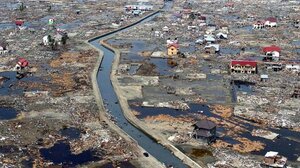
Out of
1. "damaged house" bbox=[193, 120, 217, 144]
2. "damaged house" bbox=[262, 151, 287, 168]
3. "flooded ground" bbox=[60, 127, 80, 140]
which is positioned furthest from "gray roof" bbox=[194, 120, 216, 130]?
"flooded ground" bbox=[60, 127, 80, 140]

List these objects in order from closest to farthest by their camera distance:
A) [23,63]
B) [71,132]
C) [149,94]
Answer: [71,132] → [149,94] → [23,63]

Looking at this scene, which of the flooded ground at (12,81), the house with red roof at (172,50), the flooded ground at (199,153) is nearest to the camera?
the flooded ground at (199,153)

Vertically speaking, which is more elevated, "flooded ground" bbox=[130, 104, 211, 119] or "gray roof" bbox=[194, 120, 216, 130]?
"gray roof" bbox=[194, 120, 216, 130]

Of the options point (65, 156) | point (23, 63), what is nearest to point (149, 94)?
point (65, 156)

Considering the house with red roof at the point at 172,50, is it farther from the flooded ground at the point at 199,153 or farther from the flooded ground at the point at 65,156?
the flooded ground at the point at 65,156

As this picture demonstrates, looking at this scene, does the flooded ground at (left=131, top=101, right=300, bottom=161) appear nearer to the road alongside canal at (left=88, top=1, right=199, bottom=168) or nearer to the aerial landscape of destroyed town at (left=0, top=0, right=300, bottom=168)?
the aerial landscape of destroyed town at (left=0, top=0, right=300, bottom=168)

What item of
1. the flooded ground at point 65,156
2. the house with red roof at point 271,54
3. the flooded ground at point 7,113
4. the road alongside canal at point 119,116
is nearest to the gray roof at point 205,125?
the road alongside canal at point 119,116

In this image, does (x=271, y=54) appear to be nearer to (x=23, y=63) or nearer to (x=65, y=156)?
(x=23, y=63)
